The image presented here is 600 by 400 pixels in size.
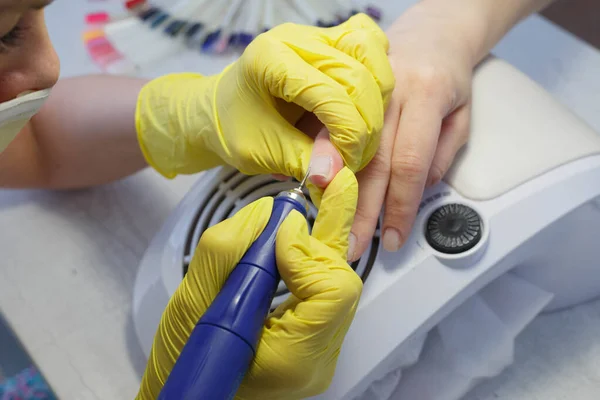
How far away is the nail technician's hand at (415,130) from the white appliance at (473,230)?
0.02 metres

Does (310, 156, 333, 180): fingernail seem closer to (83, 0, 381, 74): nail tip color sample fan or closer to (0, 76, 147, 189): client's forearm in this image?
(0, 76, 147, 189): client's forearm

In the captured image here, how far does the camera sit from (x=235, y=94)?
621 millimetres

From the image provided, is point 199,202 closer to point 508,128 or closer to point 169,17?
point 508,128

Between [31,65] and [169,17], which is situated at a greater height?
[31,65]

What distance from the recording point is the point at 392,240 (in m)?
0.61

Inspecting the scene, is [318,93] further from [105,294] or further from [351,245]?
[105,294]

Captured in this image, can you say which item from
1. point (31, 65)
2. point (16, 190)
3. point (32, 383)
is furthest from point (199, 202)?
point (32, 383)

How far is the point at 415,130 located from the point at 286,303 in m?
0.25

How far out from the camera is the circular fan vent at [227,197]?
677 millimetres

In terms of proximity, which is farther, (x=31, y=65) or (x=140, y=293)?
(x=140, y=293)

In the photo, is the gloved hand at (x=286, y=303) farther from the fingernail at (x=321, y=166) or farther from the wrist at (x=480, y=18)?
the wrist at (x=480, y=18)

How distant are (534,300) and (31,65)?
0.66 m

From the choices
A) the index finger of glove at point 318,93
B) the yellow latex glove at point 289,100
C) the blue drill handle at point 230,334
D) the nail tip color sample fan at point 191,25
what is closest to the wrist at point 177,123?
the yellow latex glove at point 289,100

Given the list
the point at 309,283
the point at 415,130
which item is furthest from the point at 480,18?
the point at 309,283
